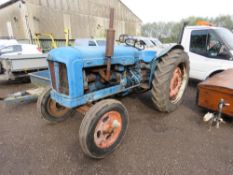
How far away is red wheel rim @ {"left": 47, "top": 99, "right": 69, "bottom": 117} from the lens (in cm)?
259

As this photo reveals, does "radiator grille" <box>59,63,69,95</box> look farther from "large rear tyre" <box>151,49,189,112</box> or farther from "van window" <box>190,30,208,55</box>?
"van window" <box>190,30,208,55</box>

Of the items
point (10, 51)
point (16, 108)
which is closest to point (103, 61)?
point (16, 108)

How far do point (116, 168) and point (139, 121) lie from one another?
44.7 inches

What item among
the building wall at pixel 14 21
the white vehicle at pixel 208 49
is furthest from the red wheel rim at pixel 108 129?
the building wall at pixel 14 21

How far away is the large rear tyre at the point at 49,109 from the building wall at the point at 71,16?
34.6 ft

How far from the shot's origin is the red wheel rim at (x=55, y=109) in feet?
8.49

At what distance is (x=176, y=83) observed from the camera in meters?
3.27

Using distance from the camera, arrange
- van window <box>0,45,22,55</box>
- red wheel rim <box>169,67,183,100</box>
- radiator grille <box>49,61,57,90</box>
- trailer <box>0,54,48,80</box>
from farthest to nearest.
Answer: van window <box>0,45,22,55</box>, trailer <box>0,54,48,80</box>, red wheel rim <box>169,67,183,100</box>, radiator grille <box>49,61,57,90</box>

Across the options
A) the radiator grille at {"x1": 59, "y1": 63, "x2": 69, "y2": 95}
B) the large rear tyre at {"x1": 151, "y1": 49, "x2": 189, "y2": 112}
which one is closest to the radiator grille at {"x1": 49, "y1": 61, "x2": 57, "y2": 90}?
the radiator grille at {"x1": 59, "y1": 63, "x2": 69, "y2": 95}

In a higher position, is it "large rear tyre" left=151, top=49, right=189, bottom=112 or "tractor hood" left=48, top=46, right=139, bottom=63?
"tractor hood" left=48, top=46, right=139, bottom=63

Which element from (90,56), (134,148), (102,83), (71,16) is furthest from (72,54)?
(71,16)

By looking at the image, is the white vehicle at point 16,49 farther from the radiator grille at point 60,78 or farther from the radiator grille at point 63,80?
the radiator grille at point 63,80

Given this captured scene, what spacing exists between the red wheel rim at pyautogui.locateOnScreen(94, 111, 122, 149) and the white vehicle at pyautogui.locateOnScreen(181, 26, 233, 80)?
3.13 metres

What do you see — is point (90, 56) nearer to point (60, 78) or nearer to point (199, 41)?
point (60, 78)
